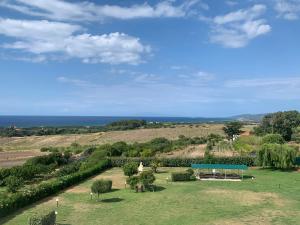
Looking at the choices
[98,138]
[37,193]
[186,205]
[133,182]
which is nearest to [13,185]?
[37,193]

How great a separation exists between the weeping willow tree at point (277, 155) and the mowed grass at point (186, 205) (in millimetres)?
5833

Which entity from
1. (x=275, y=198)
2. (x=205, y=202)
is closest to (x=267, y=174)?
(x=275, y=198)

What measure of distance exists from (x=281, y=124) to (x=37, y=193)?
6215 cm

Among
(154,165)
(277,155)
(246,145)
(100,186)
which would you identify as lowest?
(100,186)

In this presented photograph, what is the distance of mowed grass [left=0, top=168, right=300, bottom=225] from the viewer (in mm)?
26750

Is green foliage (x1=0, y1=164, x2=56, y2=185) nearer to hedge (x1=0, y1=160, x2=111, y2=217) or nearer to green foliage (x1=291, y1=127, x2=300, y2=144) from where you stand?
hedge (x1=0, y1=160, x2=111, y2=217)

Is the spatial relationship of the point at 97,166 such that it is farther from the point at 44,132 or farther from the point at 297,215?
the point at 44,132

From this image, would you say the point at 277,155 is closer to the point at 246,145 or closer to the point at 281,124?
the point at 246,145

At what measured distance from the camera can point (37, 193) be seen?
32812 mm

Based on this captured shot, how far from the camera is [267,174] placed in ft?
152

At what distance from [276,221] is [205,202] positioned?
674 centimetres

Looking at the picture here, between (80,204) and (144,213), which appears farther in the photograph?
(80,204)

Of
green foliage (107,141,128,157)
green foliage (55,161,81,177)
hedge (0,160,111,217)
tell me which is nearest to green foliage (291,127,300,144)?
green foliage (107,141,128,157)

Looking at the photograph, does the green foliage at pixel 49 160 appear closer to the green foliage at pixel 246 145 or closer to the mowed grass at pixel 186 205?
the mowed grass at pixel 186 205
